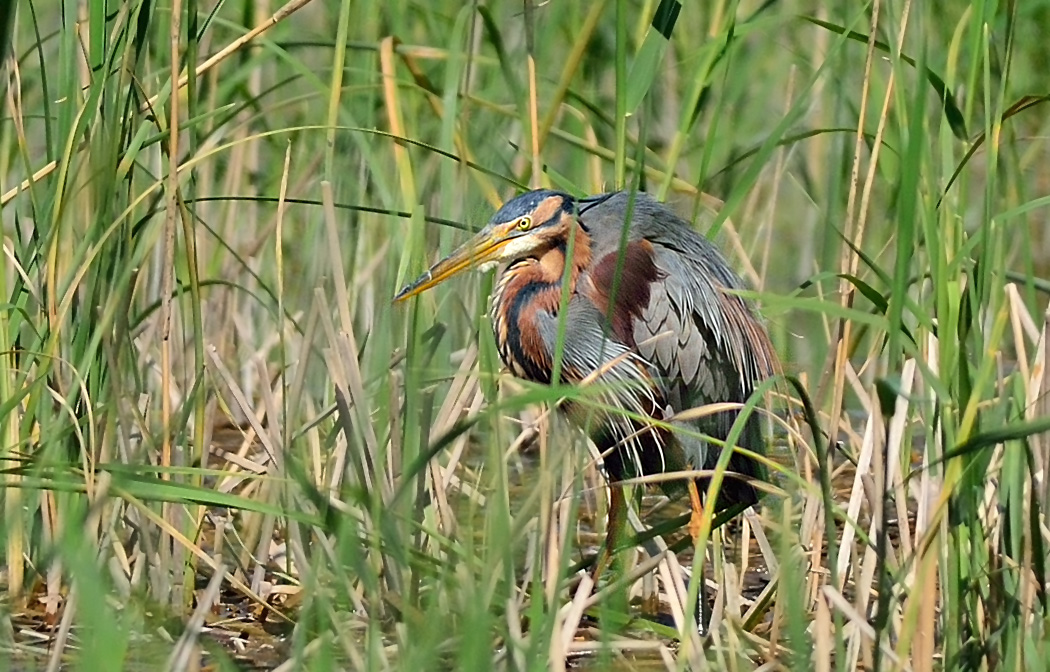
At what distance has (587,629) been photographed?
8.64 feet

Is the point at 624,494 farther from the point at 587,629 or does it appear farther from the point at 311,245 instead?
the point at 311,245

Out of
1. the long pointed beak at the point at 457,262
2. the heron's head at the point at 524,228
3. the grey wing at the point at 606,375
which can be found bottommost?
the grey wing at the point at 606,375

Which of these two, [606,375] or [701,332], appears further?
[701,332]

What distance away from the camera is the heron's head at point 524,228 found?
2840mm

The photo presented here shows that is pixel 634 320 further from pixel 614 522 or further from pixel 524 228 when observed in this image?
pixel 614 522

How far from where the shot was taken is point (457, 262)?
8.98 feet

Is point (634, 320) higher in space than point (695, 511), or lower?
higher

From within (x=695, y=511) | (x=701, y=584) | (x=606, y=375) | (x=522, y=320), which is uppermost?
(x=522, y=320)

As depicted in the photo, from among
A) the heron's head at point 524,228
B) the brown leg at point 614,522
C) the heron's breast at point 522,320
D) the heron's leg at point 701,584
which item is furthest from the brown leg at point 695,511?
the heron's head at point 524,228

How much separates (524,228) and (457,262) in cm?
21

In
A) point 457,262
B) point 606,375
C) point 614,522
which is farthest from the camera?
point 614,522

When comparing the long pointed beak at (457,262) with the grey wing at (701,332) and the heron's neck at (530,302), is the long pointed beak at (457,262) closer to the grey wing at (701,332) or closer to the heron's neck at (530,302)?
the heron's neck at (530,302)

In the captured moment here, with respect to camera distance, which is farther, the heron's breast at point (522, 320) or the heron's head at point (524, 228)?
the heron's breast at point (522, 320)

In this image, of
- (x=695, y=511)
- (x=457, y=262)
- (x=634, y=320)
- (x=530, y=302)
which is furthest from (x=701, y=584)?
(x=457, y=262)
